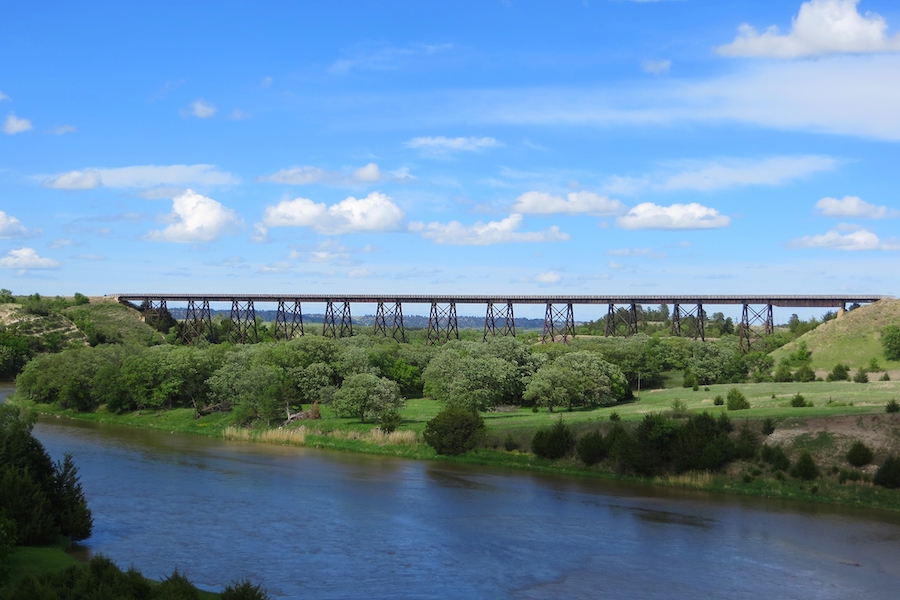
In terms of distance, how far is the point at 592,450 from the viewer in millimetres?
38000

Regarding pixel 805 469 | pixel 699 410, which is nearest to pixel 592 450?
pixel 805 469

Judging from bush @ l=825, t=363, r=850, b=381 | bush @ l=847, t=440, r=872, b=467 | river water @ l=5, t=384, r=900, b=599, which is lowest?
river water @ l=5, t=384, r=900, b=599

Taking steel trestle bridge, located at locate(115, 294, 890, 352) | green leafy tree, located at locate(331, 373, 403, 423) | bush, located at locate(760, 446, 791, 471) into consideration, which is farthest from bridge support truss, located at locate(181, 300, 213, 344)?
bush, located at locate(760, 446, 791, 471)

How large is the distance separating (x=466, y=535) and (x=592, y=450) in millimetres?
12816

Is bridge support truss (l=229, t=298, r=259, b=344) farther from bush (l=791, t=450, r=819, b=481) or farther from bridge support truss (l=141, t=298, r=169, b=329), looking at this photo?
bush (l=791, t=450, r=819, b=481)

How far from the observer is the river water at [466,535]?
21.7m

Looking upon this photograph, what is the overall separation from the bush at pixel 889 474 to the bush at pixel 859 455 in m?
0.81

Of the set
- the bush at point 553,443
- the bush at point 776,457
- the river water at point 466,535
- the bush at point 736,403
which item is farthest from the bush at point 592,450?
the bush at point 736,403

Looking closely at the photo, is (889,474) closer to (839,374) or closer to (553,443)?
(553,443)

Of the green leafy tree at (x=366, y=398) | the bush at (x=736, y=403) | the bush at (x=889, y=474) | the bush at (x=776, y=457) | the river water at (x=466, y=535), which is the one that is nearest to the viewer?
the river water at (x=466, y=535)

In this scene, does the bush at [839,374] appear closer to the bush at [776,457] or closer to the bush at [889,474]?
the bush at [776,457]

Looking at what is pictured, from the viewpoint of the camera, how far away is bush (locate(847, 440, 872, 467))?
1298 inches

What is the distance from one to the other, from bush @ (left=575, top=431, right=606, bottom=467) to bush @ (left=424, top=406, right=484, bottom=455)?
5765 mm

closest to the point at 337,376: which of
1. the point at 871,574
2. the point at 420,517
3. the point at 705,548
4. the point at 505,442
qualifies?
the point at 505,442
